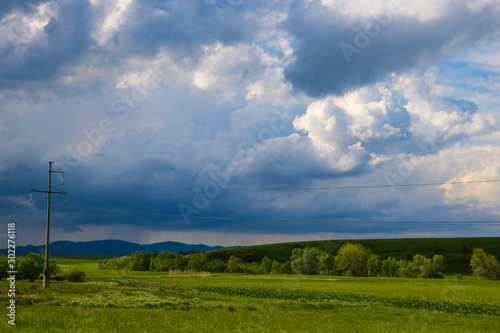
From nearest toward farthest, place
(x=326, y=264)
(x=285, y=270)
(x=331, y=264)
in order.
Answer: (x=285, y=270) → (x=331, y=264) → (x=326, y=264)

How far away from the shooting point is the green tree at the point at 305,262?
160250mm

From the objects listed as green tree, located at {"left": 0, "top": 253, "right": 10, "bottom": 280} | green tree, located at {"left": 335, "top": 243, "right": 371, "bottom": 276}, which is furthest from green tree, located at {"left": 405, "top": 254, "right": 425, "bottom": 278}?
green tree, located at {"left": 0, "top": 253, "right": 10, "bottom": 280}

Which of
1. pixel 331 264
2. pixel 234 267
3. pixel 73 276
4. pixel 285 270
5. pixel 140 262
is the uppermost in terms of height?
pixel 73 276

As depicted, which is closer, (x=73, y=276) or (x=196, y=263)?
(x=73, y=276)

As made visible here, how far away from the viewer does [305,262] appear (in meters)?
161

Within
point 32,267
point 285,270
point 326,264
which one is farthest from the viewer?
point 326,264

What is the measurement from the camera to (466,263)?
187875 millimetres

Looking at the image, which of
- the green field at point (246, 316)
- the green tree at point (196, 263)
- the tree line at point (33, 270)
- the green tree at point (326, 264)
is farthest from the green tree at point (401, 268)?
the tree line at point (33, 270)

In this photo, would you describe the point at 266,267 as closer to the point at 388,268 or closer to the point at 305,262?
the point at 305,262

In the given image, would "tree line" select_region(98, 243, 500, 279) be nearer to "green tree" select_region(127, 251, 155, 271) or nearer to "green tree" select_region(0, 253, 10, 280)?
"green tree" select_region(127, 251, 155, 271)

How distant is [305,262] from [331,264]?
10.4m

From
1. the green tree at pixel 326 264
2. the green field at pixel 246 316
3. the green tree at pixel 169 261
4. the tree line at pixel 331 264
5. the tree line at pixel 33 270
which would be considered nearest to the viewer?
the green field at pixel 246 316

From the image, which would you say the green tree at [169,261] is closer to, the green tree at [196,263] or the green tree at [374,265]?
the green tree at [196,263]

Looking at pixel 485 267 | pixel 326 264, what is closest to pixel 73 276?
pixel 326 264
